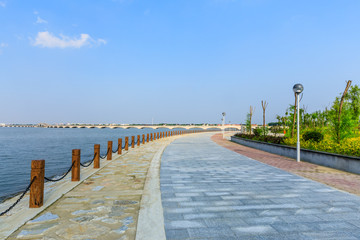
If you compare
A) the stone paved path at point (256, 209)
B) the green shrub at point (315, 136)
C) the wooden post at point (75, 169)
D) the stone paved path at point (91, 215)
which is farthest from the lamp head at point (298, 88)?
the wooden post at point (75, 169)

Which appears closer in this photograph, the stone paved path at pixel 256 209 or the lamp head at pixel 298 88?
the stone paved path at pixel 256 209

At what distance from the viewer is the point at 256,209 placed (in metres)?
4.38

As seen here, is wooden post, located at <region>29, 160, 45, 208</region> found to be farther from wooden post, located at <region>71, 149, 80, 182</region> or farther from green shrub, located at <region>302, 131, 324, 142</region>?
green shrub, located at <region>302, 131, 324, 142</region>

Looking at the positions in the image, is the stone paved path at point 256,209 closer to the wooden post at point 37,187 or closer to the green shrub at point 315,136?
the wooden post at point 37,187

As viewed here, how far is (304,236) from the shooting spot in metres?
3.26

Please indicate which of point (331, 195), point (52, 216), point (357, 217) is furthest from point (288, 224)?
point (52, 216)

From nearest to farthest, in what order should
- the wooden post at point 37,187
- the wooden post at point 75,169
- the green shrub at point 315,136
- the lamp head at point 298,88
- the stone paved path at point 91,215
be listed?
the stone paved path at point 91,215 < the wooden post at point 37,187 < the wooden post at point 75,169 < the lamp head at point 298,88 < the green shrub at point 315,136

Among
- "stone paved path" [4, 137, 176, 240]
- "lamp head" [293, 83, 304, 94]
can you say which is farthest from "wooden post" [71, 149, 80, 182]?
"lamp head" [293, 83, 304, 94]

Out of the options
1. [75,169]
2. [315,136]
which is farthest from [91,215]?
[315,136]

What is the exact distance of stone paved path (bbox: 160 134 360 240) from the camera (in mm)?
3387

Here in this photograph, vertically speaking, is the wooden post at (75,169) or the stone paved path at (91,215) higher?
the wooden post at (75,169)

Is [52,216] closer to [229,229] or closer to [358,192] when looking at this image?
[229,229]

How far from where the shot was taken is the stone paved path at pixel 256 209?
3.39 meters

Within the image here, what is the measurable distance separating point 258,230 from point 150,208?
2065 millimetres
